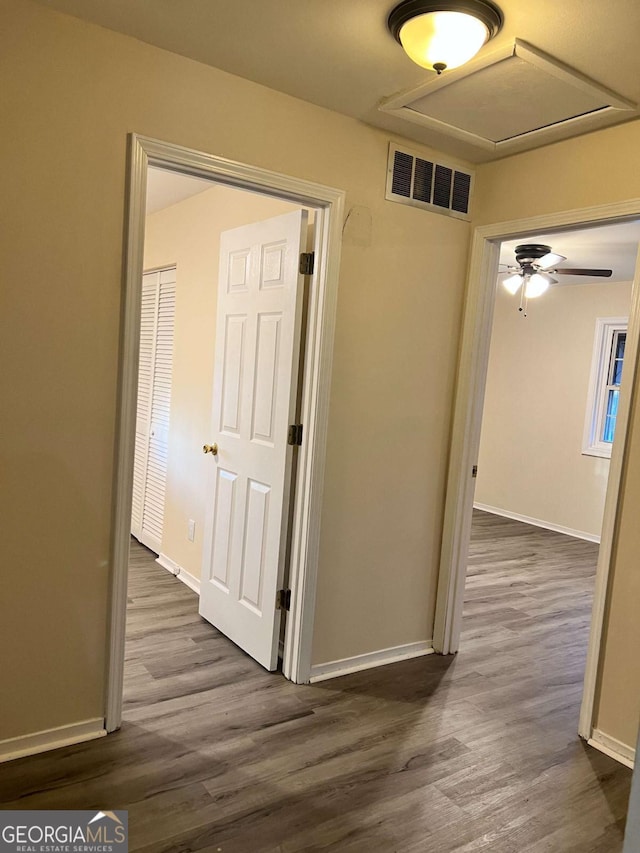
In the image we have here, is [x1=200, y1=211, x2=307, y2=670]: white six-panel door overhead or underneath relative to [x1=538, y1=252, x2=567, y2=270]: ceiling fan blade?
underneath

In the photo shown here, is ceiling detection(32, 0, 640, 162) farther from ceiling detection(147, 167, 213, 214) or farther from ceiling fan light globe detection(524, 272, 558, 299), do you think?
ceiling fan light globe detection(524, 272, 558, 299)

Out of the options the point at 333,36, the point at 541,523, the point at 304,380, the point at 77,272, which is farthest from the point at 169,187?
the point at 541,523

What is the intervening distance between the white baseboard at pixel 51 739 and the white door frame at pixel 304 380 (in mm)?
55

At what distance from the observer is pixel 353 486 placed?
2.90 m

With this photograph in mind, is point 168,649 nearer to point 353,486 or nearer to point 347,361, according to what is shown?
point 353,486

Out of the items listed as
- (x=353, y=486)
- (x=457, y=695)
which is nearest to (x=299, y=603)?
(x=353, y=486)

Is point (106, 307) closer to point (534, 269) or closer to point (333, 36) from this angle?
point (333, 36)

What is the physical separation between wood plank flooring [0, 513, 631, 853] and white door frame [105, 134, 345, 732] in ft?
0.82

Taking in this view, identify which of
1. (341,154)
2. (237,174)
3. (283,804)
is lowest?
(283,804)

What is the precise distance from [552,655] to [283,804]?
1.90 metres

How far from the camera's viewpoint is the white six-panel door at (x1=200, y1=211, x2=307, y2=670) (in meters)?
2.84

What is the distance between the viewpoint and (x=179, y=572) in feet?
13.3

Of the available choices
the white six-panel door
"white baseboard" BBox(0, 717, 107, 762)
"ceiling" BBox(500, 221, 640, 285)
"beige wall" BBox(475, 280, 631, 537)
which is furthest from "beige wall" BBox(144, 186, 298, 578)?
"beige wall" BBox(475, 280, 631, 537)

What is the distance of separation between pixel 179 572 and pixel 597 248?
3916 millimetres
